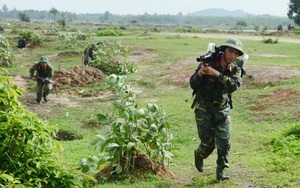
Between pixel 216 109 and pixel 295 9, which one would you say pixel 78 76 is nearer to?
pixel 216 109

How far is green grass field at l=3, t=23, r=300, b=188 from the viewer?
5.28 m

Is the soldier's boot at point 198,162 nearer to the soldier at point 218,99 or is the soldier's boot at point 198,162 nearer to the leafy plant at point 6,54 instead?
the soldier at point 218,99

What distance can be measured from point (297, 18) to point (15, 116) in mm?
53698

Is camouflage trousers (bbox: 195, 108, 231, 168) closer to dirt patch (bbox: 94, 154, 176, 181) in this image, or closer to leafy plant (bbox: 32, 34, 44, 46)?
dirt patch (bbox: 94, 154, 176, 181)

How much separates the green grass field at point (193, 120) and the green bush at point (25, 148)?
2.08 ft

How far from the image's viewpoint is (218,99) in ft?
16.2

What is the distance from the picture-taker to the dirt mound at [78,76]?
14891 millimetres

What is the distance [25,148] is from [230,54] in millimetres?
2415

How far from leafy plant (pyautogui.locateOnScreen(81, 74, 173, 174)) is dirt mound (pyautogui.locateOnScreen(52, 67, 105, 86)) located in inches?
389

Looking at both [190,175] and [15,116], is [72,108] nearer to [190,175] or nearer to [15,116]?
[190,175]

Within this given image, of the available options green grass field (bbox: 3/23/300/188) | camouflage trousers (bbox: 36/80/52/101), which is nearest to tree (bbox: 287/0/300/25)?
green grass field (bbox: 3/23/300/188)

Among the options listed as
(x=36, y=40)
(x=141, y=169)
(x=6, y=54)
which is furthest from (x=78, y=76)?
(x=36, y=40)

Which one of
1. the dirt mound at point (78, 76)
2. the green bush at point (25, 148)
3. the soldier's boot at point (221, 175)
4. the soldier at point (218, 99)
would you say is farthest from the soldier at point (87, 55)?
the green bush at point (25, 148)

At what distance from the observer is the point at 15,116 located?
390 centimetres
